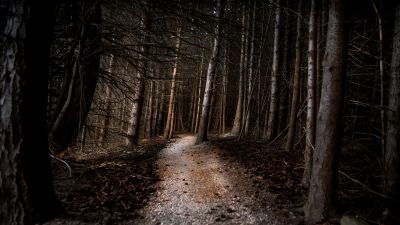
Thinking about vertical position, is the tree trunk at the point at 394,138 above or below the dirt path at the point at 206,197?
above

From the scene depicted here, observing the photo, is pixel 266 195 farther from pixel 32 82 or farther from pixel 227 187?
pixel 32 82

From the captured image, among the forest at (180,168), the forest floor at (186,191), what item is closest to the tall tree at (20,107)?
the forest at (180,168)

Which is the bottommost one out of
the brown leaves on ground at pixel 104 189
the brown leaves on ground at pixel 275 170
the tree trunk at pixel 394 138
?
the brown leaves on ground at pixel 104 189

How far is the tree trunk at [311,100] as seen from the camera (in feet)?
21.1

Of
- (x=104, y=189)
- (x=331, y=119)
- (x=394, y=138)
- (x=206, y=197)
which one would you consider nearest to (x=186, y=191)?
(x=206, y=197)

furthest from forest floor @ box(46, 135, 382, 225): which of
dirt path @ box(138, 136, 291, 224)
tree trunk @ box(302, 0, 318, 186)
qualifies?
tree trunk @ box(302, 0, 318, 186)

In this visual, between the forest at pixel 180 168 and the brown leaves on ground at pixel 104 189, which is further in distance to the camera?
the brown leaves on ground at pixel 104 189

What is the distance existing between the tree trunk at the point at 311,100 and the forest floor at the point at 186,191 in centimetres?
54

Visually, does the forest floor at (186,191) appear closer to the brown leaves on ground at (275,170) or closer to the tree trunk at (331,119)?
the brown leaves on ground at (275,170)

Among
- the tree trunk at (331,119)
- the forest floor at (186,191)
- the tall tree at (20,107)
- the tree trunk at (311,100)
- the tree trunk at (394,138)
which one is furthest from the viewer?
the tree trunk at (311,100)

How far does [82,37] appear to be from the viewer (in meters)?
6.09

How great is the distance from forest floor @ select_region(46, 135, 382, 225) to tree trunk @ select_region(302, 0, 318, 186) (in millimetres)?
540

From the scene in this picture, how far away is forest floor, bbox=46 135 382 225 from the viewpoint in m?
5.13

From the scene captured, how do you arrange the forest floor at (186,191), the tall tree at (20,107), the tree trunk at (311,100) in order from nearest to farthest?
the tall tree at (20,107)
the forest floor at (186,191)
the tree trunk at (311,100)
